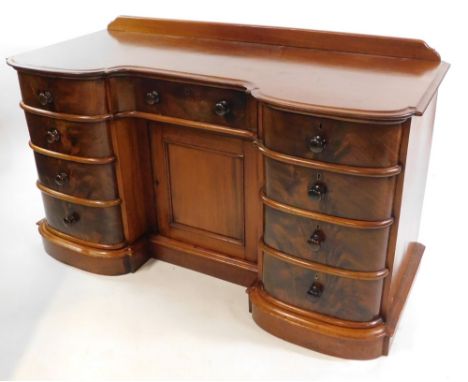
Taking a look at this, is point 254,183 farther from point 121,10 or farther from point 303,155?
point 121,10

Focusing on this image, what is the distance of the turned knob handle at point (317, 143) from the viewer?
148cm

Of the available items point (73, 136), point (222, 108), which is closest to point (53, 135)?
point (73, 136)

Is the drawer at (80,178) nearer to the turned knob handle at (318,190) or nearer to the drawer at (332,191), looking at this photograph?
the drawer at (332,191)

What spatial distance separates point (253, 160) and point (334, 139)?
1.48ft

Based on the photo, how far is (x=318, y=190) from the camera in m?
1.56

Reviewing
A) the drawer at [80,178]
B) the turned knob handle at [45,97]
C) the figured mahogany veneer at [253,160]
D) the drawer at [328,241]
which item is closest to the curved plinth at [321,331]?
the figured mahogany veneer at [253,160]

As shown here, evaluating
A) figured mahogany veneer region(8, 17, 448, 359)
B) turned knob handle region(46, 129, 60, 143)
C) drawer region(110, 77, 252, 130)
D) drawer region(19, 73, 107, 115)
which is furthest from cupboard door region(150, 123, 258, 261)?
turned knob handle region(46, 129, 60, 143)

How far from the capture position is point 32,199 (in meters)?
2.79

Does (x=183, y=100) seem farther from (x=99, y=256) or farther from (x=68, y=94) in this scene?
(x=99, y=256)

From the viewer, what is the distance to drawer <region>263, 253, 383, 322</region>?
170 cm

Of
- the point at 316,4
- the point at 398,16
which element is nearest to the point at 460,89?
the point at 398,16

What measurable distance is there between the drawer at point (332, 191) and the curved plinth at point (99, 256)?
778mm

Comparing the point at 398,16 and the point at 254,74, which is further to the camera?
the point at 398,16

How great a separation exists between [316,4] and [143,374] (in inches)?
61.9
